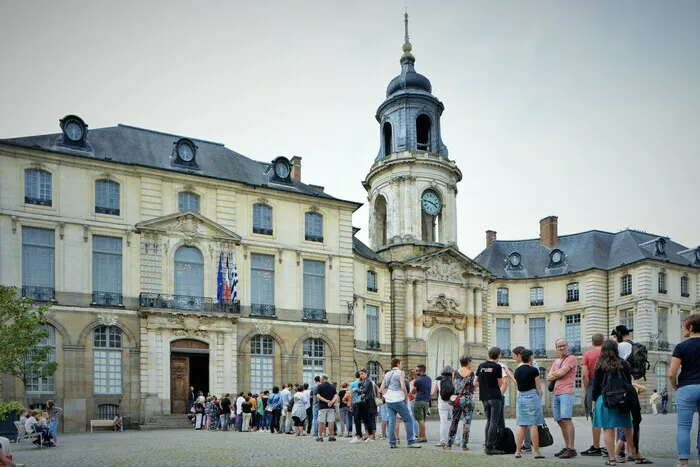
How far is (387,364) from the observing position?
1810 inches

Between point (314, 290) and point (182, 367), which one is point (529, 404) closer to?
point (182, 367)

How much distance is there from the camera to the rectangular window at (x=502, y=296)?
5531 cm

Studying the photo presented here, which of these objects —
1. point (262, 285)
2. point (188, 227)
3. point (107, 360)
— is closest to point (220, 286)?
point (262, 285)

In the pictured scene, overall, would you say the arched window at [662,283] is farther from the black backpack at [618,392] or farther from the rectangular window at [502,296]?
the black backpack at [618,392]

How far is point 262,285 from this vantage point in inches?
1453

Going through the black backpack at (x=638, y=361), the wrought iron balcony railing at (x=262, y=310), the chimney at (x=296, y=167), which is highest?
the chimney at (x=296, y=167)

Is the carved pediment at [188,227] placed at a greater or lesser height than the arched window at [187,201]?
lesser

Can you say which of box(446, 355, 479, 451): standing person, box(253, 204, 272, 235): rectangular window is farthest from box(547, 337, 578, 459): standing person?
box(253, 204, 272, 235): rectangular window

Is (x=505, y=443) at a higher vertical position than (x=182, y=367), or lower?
higher

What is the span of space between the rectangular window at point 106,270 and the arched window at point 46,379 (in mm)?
2252

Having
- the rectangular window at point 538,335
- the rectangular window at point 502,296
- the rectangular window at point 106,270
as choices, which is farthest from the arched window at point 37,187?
the rectangular window at point 538,335

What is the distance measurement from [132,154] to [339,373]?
14.2 metres

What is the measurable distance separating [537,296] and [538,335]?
2.72 metres

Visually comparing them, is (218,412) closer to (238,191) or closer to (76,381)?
(76,381)
